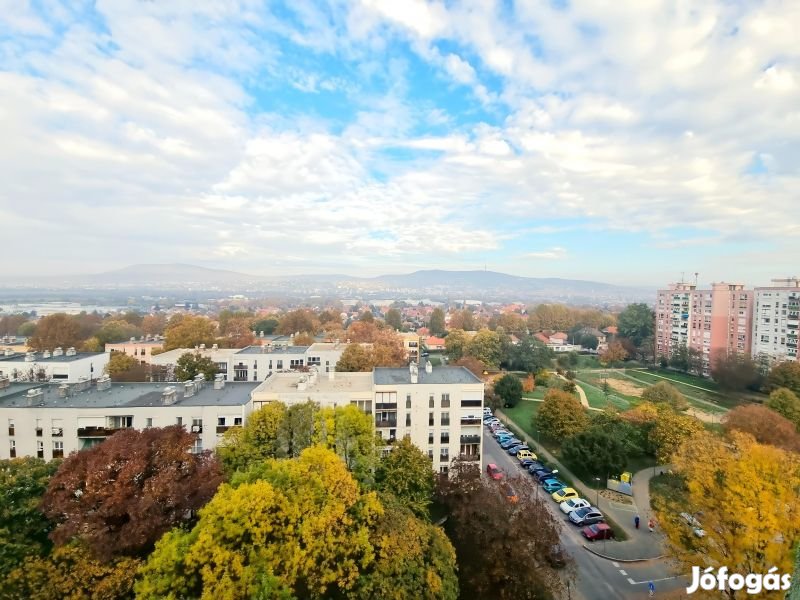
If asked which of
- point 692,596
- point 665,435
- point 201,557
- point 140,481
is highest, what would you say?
point 140,481

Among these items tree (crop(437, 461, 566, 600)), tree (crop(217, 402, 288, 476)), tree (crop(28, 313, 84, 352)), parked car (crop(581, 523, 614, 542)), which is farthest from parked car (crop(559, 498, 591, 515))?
tree (crop(28, 313, 84, 352))

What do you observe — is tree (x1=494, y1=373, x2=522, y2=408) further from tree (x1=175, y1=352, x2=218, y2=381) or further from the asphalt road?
tree (x1=175, y1=352, x2=218, y2=381)

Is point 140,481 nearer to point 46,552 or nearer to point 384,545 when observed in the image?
point 46,552

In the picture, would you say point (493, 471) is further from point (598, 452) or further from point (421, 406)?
point (421, 406)

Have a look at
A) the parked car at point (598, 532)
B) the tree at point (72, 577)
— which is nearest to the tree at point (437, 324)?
the parked car at point (598, 532)

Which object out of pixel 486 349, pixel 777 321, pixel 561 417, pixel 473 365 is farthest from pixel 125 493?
pixel 777 321

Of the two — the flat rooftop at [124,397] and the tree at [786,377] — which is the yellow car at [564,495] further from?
the tree at [786,377]

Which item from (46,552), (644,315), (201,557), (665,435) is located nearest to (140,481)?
(46,552)
